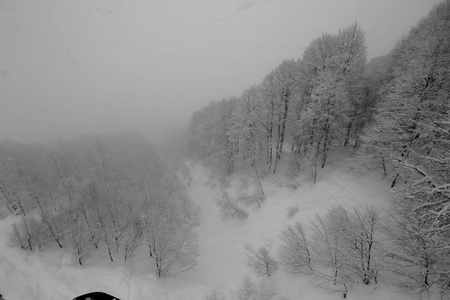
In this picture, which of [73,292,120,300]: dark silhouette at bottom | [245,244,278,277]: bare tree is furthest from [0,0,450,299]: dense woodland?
[73,292,120,300]: dark silhouette at bottom

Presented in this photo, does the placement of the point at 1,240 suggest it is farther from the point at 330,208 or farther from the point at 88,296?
the point at 330,208

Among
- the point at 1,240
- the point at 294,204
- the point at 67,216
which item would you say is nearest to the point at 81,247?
the point at 67,216

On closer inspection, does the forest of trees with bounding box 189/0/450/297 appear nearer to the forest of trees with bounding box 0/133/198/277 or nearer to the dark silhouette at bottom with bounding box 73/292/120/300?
the forest of trees with bounding box 0/133/198/277

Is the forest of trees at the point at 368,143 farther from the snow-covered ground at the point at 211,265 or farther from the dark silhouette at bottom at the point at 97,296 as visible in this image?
the dark silhouette at bottom at the point at 97,296

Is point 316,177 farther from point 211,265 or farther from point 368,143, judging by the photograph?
point 211,265

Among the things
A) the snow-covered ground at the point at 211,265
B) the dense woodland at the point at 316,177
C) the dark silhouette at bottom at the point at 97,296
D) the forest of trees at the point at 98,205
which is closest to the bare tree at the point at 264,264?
the dense woodland at the point at 316,177

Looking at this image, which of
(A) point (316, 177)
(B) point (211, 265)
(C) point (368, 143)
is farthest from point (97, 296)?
(C) point (368, 143)
